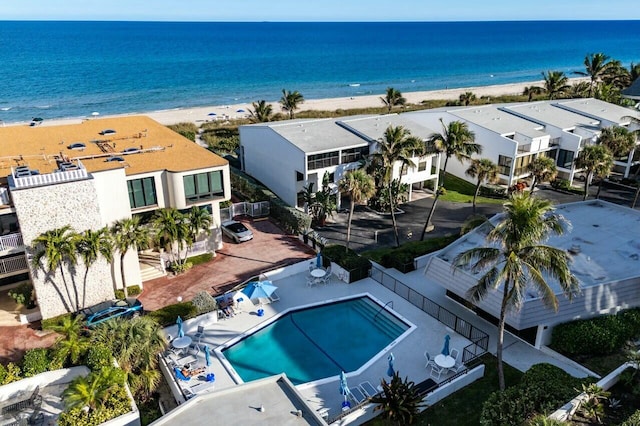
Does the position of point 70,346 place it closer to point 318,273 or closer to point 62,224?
point 62,224

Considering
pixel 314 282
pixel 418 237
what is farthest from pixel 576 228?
pixel 314 282

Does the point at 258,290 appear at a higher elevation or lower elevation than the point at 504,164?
lower

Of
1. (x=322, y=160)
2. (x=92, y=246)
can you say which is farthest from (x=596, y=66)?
(x=92, y=246)

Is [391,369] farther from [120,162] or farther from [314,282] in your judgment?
[120,162]

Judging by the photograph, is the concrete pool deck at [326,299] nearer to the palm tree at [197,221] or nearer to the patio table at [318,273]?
the patio table at [318,273]

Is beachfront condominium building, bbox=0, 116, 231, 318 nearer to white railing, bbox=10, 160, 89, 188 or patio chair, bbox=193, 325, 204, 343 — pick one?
white railing, bbox=10, 160, 89, 188
